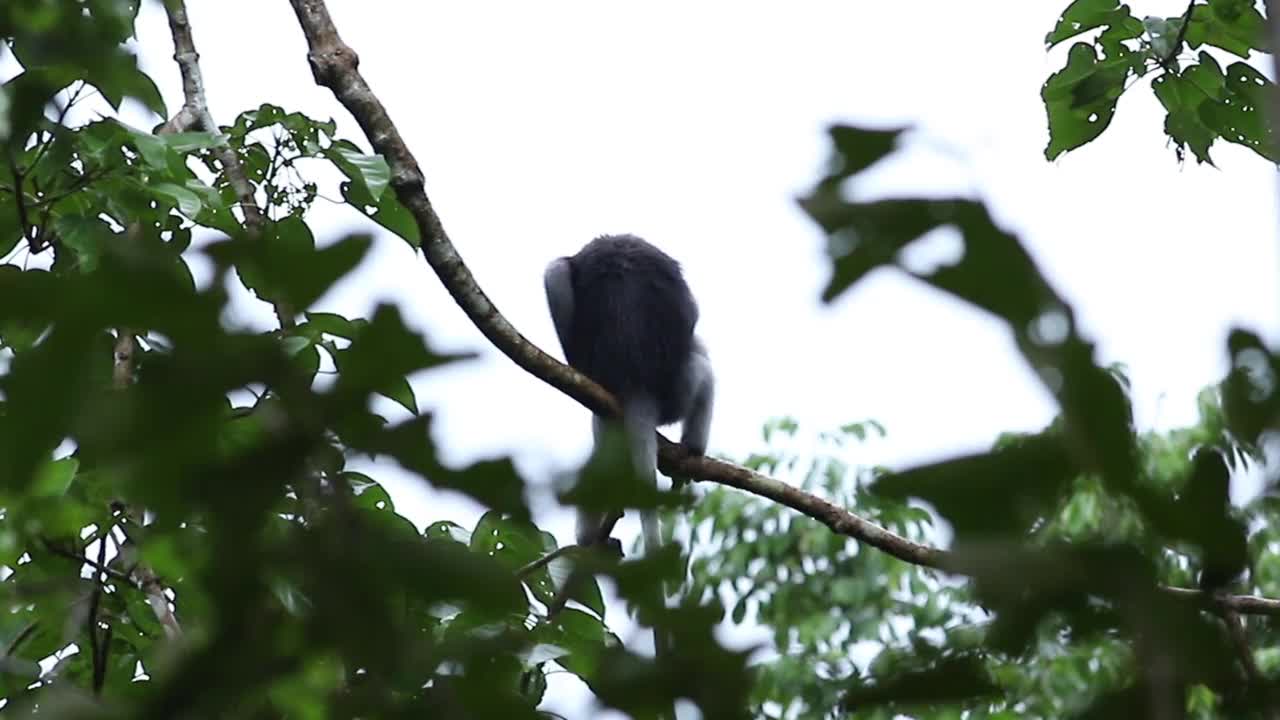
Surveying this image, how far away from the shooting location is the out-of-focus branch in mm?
2730

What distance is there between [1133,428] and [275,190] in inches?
97.1

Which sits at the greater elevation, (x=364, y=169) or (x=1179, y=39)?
(x=1179, y=39)

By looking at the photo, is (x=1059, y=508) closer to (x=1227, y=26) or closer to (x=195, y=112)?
(x=1227, y=26)

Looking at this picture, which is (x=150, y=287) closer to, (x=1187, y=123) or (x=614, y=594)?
(x=614, y=594)

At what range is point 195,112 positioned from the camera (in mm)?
3049

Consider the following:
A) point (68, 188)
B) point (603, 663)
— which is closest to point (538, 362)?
point (68, 188)

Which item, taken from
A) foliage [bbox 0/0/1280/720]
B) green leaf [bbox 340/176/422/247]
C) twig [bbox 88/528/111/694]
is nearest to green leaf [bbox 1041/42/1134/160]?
green leaf [bbox 340/176/422/247]

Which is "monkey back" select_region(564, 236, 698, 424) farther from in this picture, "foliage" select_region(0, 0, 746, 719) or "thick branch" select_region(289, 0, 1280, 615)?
"foliage" select_region(0, 0, 746, 719)

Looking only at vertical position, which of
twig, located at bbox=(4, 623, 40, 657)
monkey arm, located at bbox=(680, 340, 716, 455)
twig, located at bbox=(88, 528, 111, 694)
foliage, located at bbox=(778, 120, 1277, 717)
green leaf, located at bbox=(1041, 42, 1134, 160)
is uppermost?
monkey arm, located at bbox=(680, 340, 716, 455)

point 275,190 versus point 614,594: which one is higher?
point 275,190

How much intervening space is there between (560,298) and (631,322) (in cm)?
30

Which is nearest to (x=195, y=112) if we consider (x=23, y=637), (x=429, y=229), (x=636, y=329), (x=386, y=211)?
(x=429, y=229)

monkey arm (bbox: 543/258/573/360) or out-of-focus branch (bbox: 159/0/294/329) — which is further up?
monkey arm (bbox: 543/258/573/360)

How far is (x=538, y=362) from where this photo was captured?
363 centimetres
